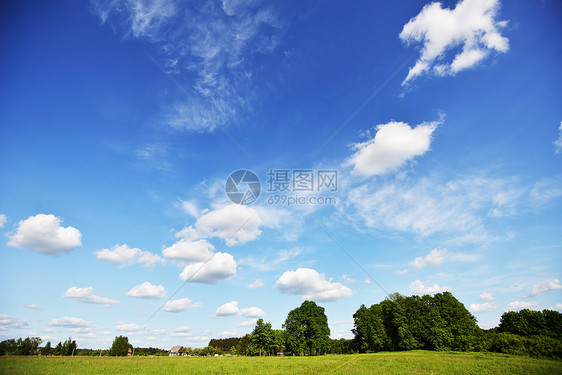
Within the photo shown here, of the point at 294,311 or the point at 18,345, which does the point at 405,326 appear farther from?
the point at 18,345

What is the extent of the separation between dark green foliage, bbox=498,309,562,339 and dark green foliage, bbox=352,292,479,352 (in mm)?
9158

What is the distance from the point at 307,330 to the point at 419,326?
87.3ft

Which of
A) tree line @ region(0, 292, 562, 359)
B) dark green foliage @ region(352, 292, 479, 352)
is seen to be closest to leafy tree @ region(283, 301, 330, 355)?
tree line @ region(0, 292, 562, 359)

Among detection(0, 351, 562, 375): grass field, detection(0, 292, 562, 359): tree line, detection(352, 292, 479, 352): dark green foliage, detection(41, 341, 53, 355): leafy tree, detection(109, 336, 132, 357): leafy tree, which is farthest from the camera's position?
detection(109, 336, 132, 357): leafy tree

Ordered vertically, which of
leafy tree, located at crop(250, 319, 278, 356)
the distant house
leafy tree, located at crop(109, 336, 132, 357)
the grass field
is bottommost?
the distant house

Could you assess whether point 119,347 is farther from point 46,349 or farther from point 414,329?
point 414,329

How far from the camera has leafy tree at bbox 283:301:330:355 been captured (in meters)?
63.0

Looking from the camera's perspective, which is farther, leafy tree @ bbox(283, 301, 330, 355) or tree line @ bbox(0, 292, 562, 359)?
leafy tree @ bbox(283, 301, 330, 355)

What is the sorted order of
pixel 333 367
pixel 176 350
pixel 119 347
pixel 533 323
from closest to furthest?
pixel 333 367 < pixel 533 323 < pixel 119 347 < pixel 176 350

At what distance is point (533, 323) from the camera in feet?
182

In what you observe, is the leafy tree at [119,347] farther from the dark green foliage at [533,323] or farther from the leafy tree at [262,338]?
the dark green foliage at [533,323]

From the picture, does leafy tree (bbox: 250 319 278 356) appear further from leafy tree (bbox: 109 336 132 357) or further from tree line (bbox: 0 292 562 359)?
leafy tree (bbox: 109 336 132 357)

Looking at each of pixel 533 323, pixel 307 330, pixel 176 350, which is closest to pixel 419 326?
pixel 533 323

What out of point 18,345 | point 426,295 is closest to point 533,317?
point 426,295
